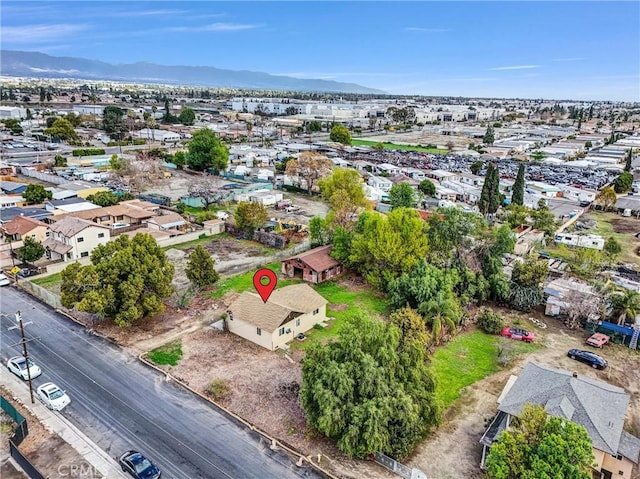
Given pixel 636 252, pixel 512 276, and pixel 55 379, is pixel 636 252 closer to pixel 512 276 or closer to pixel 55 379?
pixel 512 276

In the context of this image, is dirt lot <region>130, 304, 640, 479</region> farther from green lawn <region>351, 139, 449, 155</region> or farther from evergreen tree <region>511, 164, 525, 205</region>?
green lawn <region>351, 139, 449, 155</region>

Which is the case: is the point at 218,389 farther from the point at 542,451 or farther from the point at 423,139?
the point at 423,139

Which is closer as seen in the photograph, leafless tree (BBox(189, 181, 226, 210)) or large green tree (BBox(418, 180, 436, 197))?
leafless tree (BBox(189, 181, 226, 210))

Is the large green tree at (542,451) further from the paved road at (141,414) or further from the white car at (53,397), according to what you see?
the white car at (53,397)

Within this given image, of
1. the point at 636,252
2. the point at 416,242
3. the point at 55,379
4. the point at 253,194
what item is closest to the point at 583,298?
the point at 416,242

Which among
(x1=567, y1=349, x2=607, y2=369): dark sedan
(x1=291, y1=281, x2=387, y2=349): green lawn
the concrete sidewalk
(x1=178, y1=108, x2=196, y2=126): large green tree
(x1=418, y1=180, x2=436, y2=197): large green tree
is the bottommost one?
the concrete sidewalk

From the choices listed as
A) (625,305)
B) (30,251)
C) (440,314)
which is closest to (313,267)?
(440,314)

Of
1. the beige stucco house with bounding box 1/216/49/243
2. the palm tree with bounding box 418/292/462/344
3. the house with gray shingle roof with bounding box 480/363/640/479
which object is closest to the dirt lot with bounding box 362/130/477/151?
the palm tree with bounding box 418/292/462/344
